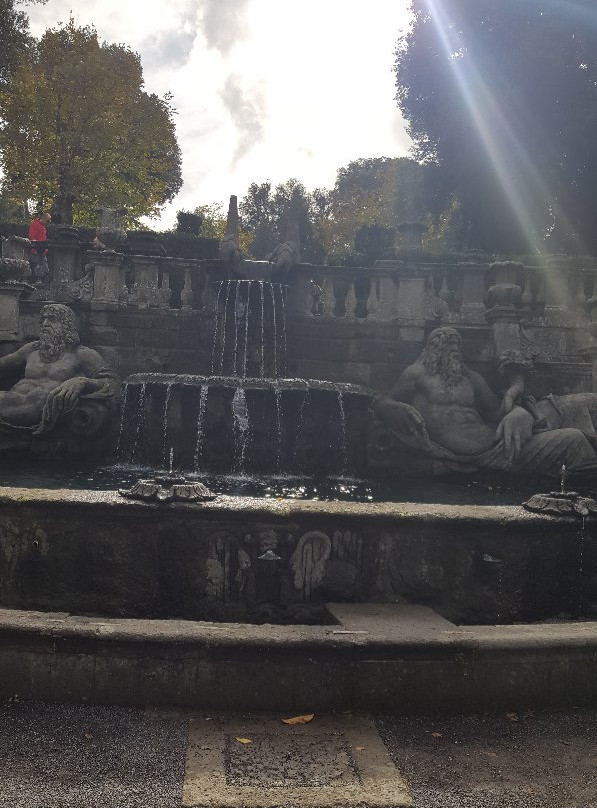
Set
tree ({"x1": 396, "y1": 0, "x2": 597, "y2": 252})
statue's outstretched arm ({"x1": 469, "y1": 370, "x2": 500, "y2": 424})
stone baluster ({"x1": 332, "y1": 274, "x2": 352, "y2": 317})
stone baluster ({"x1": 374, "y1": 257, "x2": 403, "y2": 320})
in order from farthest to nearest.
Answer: tree ({"x1": 396, "y1": 0, "x2": 597, "y2": 252}), stone baluster ({"x1": 332, "y1": 274, "x2": 352, "y2": 317}), stone baluster ({"x1": 374, "y1": 257, "x2": 403, "y2": 320}), statue's outstretched arm ({"x1": 469, "y1": 370, "x2": 500, "y2": 424})

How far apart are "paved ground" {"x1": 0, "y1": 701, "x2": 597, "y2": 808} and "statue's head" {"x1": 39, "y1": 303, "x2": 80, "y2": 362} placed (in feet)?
24.5

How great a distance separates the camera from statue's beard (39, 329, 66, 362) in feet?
33.4

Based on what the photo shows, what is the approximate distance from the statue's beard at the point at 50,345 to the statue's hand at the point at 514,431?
244 inches

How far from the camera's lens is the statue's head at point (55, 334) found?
33.4 feet

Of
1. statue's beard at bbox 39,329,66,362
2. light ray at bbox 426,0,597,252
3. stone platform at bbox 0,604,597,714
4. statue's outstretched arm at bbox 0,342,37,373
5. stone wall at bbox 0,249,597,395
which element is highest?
light ray at bbox 426,0,597,252

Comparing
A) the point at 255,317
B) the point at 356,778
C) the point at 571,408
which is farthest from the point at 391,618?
the point at 255,317

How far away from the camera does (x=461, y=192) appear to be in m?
30.1

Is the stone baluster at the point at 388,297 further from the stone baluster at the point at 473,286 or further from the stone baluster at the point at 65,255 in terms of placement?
the stone baluster at the point at 65,255

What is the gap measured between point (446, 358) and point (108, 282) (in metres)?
6.38

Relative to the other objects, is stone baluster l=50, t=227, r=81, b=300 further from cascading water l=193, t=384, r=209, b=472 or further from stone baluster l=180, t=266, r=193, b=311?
cascading water l=193, t=384, r=209, b=472

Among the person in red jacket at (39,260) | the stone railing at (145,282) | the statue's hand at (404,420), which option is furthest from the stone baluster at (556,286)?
the person in red jacket at (39,260)

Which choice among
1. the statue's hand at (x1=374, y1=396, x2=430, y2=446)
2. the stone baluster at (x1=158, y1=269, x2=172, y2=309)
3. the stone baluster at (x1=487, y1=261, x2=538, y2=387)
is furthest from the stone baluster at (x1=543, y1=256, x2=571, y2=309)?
the stone baluster at (x1=158, y1=269, x2=172, y2=309)

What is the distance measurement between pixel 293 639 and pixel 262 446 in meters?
6.21

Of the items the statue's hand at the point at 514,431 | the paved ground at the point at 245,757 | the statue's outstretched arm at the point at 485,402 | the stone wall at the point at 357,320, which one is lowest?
the paved ground at the point at 245,757
